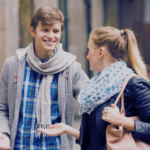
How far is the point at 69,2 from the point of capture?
337 inches

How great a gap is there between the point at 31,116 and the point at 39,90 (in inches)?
10.2

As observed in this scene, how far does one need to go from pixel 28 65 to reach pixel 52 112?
1.73ft

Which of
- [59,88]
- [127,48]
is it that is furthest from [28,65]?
[127,48]

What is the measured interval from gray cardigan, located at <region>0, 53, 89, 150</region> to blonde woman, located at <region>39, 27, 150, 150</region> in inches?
13.4

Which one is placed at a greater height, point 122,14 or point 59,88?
point 122,14

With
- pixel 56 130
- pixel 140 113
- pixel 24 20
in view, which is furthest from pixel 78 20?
pixel 140 113

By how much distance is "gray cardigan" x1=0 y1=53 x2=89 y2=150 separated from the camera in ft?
8.70

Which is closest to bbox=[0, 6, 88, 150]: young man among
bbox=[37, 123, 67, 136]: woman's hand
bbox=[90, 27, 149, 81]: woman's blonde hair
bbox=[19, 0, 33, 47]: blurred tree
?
bbox=[37, 123, 67, 136]: woman's hand

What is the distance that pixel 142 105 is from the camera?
77.2 inches

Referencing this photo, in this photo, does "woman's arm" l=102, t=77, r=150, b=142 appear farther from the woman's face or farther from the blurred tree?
the blurred tree

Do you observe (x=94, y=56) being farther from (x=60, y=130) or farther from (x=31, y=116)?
(x=31, y=116)

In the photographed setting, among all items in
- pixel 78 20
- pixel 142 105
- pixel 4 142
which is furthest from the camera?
pixel 78 20

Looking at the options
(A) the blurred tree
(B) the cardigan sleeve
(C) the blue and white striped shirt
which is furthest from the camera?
(A) the blurred tree

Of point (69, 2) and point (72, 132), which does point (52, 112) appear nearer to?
point (72, 132)
